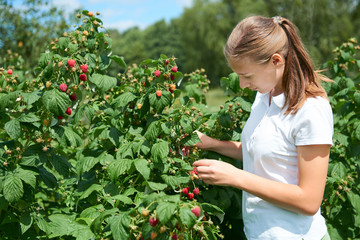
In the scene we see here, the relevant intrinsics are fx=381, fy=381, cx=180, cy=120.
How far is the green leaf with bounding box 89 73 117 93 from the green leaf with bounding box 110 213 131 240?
0.81 m

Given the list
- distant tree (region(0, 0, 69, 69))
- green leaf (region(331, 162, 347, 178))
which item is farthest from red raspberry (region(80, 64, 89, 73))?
distant tree (region(0, 0, 69, 69))

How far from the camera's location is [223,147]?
207 cm

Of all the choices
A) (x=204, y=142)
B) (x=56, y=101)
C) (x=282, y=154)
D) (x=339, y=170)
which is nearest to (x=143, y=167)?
(x=204, y=142)

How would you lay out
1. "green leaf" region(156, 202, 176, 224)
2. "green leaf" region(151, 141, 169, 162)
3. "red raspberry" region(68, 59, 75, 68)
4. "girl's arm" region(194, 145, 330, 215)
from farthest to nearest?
"red raspberry" region(68, 59, 75, 68) → "green leaf" region(151, 141, 169, 162) → "girl's arm" region(194, 145, 330, 215) → "green leaf" region(156, 202, 176, 224)

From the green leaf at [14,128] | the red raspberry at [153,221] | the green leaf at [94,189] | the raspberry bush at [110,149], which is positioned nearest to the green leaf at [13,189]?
the raspberry bush at [110,149]

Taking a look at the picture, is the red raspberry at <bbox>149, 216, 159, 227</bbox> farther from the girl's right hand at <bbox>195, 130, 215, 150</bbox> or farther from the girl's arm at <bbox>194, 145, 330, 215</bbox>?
the girl's right hand at <bbox>195, 130, 215, 150</bbox>

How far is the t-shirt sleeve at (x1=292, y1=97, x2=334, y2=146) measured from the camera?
1.42 metres

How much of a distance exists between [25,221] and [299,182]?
1391 mm

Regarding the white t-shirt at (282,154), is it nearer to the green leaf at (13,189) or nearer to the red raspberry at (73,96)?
the red raspberry at (73,96)

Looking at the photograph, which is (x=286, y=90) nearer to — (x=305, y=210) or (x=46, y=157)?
(x=305, y=210)

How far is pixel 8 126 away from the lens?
1.86m

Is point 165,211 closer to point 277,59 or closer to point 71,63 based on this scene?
point 277,59

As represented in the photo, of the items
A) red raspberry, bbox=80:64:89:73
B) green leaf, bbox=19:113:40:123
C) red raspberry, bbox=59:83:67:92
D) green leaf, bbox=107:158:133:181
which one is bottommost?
green leaf, bbox=107:158:133:181

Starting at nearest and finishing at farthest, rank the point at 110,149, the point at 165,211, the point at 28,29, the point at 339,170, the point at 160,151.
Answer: the point at 165,211, the point at 160,151, the point at 110,149, the point at 339,170, the point at 28,29
